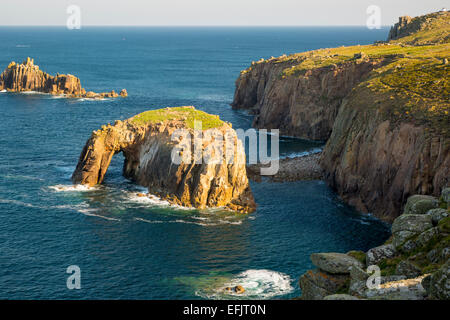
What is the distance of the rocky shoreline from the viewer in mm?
95750

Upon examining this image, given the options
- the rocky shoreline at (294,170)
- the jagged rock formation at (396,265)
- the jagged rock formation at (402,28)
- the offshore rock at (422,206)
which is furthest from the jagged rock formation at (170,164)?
the jagged rock formation at (402,28)

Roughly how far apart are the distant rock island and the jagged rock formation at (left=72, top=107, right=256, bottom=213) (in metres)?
96.5

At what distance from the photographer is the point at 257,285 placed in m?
56.9

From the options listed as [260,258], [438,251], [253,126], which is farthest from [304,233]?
[253,126]

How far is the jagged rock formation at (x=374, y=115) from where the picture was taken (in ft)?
251

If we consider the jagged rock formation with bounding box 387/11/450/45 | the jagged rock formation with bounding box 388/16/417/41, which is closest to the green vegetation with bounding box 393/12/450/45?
the jagged rock formation with bounding box 387/11/450/45

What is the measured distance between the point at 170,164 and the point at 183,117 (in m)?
12.3

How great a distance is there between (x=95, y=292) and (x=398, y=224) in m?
31.1

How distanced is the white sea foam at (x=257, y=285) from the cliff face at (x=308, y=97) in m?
71.1

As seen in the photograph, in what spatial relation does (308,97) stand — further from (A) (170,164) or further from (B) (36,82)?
(B) (36,82)

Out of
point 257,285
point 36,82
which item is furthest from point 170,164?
point 36,82

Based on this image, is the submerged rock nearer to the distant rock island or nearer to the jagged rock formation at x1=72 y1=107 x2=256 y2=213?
the jagged rock formation at x1=72 y1=107 x2=256 y2=213

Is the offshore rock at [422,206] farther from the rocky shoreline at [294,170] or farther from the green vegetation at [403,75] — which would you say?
the rocky shoreline at [294,170]

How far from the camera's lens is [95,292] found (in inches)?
2156
